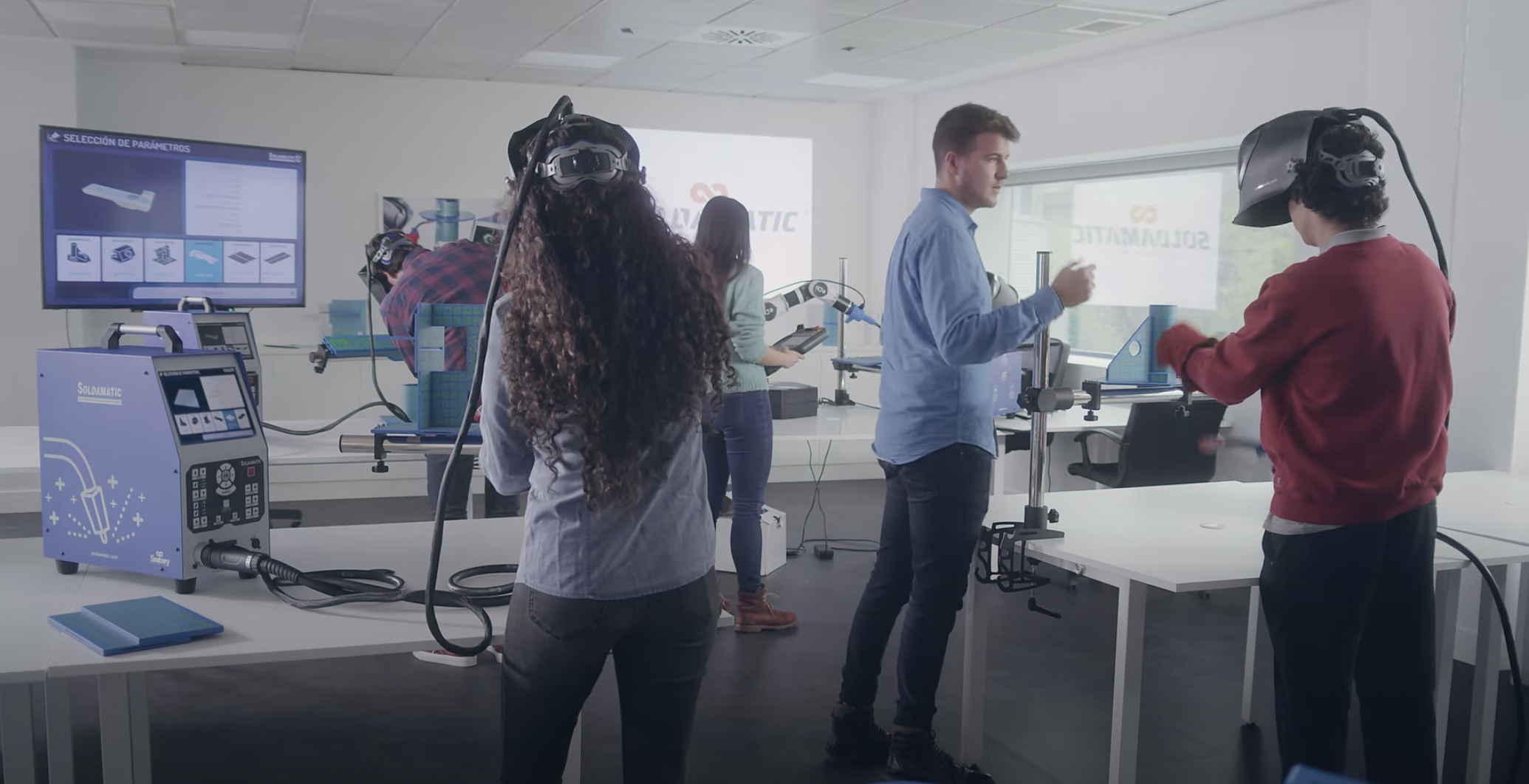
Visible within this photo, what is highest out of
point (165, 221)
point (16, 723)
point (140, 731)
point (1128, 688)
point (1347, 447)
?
point (165, 221)

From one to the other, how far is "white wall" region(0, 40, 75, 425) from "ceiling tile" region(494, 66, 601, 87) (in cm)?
230

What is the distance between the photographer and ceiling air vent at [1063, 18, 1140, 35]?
5164mm

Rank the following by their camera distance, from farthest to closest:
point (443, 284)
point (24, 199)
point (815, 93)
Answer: point (815, 93) < point (24, 199) < point (443, 284)

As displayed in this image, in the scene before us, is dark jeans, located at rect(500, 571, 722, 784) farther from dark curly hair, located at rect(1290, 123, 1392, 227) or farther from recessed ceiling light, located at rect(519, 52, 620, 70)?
recessed ceiling light, located at rect(519, 52, 620, 70)

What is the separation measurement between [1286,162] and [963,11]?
3404 millimetres

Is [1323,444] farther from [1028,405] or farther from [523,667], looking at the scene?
[523,667]

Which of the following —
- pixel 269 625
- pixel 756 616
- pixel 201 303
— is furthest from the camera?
pixel 756 616

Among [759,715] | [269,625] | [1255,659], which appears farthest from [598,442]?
[1255,659]

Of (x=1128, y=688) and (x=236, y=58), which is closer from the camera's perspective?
(x=1128, y=688)

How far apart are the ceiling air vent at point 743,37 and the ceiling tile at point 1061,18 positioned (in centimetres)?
107

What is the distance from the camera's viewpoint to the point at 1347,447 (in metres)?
1.79

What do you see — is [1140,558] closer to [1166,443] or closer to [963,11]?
[1166,443]

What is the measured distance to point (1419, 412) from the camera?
182cm

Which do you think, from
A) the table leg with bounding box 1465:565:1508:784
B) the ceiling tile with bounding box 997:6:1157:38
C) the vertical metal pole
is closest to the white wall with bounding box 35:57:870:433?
the ceiling tile with bounding box 997:6:1157:38
